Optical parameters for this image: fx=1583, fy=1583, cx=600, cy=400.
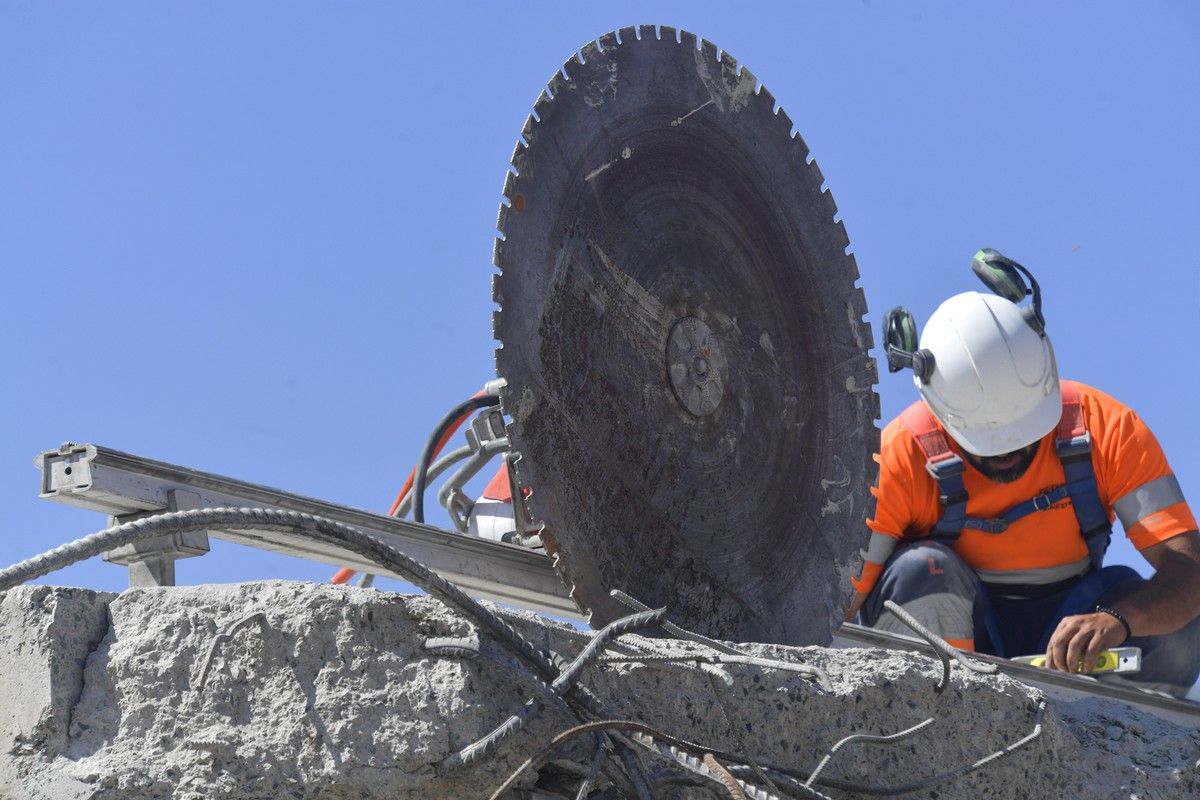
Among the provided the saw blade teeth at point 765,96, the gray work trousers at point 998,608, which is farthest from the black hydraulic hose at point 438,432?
the gray work trousers at point 998,608

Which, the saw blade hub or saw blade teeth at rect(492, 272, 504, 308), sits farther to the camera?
the saw blade hub

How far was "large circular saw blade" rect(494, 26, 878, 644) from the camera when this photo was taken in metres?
3.05

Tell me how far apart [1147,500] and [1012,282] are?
91 centimetres

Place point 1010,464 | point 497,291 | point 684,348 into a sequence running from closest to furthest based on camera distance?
point 497,291, point 684,348, point 1010,464

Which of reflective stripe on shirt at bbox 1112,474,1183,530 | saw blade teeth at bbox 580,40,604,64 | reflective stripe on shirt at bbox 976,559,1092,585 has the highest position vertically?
saw blade teeth at bbox 580,40,604,64

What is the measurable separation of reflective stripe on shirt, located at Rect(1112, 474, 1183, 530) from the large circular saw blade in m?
2.08

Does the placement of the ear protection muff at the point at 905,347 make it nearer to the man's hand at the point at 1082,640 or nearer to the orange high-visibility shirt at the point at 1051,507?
the orange high-visibility shirt at the point at 1051,507

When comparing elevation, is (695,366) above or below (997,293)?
below

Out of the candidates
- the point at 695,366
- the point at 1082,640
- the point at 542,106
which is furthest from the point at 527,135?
the point at 1082,640

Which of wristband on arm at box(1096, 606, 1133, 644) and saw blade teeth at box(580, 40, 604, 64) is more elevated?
saw blade teeth at box(580, 40, 604, 64)

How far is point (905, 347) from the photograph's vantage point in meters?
5.84

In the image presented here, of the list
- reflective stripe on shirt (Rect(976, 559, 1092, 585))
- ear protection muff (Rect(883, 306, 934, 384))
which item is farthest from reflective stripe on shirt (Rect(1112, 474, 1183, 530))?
ear protection muff (Rect(883, 306, 934, 384))

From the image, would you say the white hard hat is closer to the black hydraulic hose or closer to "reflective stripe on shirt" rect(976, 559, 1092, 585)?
"reflective stripe on shirt" rect(976, 559, 1092, 585)

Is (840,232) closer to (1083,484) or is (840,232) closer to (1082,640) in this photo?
(1082,640)
